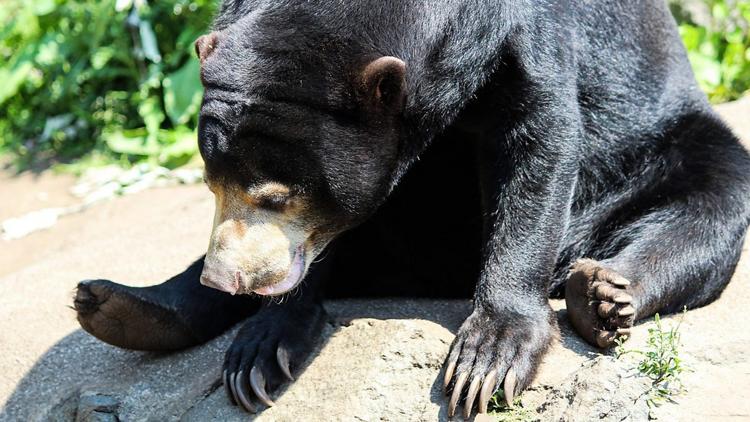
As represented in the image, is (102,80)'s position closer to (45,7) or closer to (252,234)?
(45,7)

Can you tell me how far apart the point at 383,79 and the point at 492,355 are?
3.66 ft

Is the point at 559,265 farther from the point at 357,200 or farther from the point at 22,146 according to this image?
the point at 22,146

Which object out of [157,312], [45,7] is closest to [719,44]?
[157,312]

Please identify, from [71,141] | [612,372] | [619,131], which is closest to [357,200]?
[612,372]

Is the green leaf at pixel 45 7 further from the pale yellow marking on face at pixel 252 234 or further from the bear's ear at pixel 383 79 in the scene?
the bear's ear at pixel 383 79

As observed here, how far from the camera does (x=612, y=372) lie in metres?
3.47

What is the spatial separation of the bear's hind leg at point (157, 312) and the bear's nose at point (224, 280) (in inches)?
33.5

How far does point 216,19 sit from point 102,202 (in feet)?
14.5

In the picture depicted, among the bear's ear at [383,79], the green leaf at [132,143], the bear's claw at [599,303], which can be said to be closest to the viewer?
the bear's ear at [383,79]

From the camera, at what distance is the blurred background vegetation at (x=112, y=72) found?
8422 mm

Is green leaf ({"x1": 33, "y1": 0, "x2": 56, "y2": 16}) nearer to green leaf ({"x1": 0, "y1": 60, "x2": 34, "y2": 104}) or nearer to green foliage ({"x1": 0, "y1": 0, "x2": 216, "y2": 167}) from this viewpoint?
green foliage ({"x1": 0, "y1": 0, "x2": 216, "y2": 167})

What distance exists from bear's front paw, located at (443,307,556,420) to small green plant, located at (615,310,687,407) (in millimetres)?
335

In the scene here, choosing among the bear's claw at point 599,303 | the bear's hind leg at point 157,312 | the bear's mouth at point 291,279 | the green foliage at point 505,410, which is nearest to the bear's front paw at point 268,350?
the bear's hind leg at point 157,312

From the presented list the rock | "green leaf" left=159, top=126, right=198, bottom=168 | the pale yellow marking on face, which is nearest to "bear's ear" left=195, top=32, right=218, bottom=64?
the pale yellow marking on face
